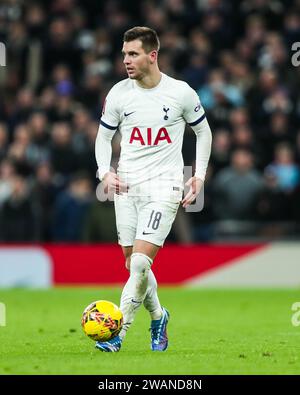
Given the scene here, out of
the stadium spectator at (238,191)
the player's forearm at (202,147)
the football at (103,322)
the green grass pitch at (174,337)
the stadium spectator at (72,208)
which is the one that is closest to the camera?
the green grass pitch at (174,337)

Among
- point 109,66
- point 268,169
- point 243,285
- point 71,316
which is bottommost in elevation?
point 71,316

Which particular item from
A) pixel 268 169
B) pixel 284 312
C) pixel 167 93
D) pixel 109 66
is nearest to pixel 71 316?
pixel 284 312

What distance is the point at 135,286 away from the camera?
31.4ft

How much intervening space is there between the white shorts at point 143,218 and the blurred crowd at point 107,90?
8.25m

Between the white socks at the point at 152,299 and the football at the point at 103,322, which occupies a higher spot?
the white socks at the point at 152,299

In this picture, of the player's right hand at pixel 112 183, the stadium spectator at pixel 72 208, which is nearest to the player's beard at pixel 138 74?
the player's right hand at pixel 112 183

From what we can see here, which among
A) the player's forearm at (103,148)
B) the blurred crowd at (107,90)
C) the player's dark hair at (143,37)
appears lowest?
the player's forearm at (103,148)

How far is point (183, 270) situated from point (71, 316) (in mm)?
5349

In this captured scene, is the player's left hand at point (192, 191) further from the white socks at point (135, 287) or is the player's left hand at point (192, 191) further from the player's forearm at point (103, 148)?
the player's forearm at point (103, 148)

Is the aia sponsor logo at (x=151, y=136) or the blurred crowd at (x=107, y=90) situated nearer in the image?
the aia sponsor logo at (x=151, y=136)

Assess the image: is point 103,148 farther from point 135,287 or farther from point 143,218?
point 135,287

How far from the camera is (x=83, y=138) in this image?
19547 mm

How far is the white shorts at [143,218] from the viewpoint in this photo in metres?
9.59
